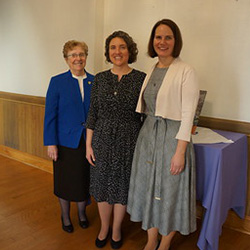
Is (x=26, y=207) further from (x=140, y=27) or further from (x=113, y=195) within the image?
(x=140, y=27)

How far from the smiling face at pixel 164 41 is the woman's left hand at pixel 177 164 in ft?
1.87

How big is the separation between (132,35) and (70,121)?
3.84 feet

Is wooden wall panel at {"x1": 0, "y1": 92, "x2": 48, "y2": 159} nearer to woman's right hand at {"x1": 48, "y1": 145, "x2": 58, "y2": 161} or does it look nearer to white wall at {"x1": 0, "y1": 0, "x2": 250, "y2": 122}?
white wall at {"x1": 0, "y1": 0, "x2": 250, "y2": 122}

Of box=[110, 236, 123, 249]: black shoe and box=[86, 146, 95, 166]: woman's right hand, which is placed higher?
box=[86, 146, 95, 166]: woman's right hand

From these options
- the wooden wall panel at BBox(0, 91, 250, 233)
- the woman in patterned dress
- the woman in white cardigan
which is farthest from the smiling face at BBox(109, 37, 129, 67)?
the wooden wall panel at BBox(0, 91, 250, 233)

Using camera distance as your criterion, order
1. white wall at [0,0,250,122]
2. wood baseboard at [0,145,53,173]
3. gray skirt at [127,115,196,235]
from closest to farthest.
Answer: gray skirt at [127,115,196,235]
white wall at [0,0,250,122]
wood baseboard at [0,145,53,173]

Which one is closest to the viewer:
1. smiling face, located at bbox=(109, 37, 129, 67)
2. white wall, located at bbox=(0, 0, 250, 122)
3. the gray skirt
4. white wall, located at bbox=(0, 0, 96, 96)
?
the gray skirt

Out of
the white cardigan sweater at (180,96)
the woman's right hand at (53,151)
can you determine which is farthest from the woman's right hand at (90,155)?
the white cardigan sweater at (180,96)

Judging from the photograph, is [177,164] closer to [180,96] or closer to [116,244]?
[180,96]

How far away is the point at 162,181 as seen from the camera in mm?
1615

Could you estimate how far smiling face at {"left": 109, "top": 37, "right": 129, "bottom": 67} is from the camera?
1.70 meters

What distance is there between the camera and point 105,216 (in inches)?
76.7

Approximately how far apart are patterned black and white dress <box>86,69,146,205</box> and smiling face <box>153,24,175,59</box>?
256mm

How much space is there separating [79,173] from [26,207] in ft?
2.77
